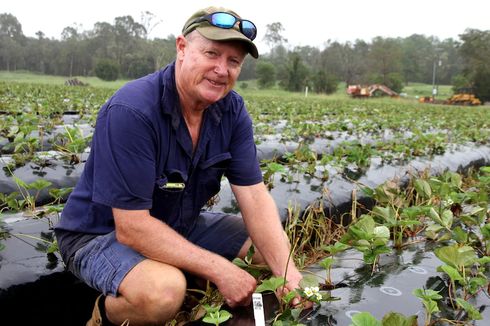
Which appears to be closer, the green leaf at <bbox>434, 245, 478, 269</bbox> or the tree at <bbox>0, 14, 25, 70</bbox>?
the green leaf at <bbox>434, 245, 478, 269</bbox>

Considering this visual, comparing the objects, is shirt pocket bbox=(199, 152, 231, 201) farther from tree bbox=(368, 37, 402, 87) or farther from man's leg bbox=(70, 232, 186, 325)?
tree bbox=(368, 37, 402, 87)

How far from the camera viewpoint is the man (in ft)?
5.98

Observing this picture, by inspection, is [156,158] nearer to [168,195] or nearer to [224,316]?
[168,195]

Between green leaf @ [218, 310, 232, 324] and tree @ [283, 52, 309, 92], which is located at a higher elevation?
tree @ [283, 52, 309, 92]

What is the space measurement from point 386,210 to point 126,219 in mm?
1380

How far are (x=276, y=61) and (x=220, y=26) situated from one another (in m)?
59.1

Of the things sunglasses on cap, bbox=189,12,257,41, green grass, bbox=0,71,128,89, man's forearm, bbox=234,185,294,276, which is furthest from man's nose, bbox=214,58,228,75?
green grass, bbox=0,71,128,89

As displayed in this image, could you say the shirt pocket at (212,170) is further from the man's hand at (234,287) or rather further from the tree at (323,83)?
the tree at (323,83)

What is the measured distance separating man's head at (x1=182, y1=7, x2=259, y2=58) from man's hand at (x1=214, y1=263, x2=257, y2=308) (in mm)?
932

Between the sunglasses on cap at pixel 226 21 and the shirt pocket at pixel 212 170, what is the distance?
0.57m

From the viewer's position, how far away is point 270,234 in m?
2.17

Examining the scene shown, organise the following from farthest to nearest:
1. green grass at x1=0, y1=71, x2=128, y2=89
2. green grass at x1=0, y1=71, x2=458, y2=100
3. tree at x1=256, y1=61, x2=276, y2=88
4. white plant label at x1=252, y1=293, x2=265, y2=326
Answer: tree at x1=256, y1=61, x2=276, y2=88
green grass at x1=0, y1=71, x2=128, y2=89
green grass at x1=0, y1=71, x2=458, y2=100
white plant label at x1=252, y1=293, x2=265, y2=326

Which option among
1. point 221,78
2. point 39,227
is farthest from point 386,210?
point 39,227

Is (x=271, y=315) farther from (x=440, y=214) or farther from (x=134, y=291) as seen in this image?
(x=440, y=214)
